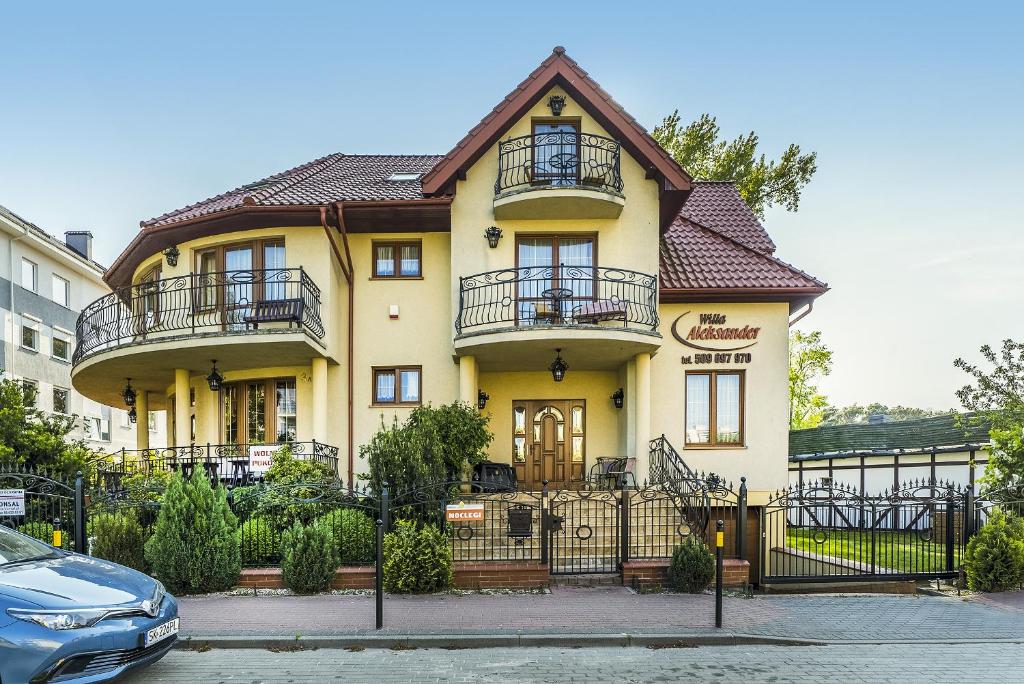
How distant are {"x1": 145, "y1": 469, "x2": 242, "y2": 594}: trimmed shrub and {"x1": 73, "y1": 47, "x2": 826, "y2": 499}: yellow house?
4.36 m

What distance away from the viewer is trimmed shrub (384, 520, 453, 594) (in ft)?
31.1

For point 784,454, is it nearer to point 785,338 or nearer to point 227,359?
point 785,338

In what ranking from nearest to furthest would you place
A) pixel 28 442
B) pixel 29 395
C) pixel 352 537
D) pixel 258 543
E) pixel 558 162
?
pixel 352 537 → pixel 258 543 → pixel 28 442 → pixel 29 395 → pixel 558 162

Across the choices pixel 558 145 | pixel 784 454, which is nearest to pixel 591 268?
pixel 558 145

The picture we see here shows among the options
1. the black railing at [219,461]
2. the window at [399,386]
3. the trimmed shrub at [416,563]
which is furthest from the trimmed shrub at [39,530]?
the window at [399,386]

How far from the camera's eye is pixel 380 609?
26.1ft

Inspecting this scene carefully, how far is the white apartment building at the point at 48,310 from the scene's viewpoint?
27.4 m

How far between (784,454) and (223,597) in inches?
471

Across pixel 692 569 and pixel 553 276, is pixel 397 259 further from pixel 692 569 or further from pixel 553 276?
pixel 692 569

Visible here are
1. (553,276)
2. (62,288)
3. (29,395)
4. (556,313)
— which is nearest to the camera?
(29,395)

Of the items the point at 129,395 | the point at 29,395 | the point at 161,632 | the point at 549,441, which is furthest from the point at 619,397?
the point at 129,395

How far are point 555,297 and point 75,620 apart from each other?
1004 cm

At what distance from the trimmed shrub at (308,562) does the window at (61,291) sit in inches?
1120

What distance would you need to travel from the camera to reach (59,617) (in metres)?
5.45
